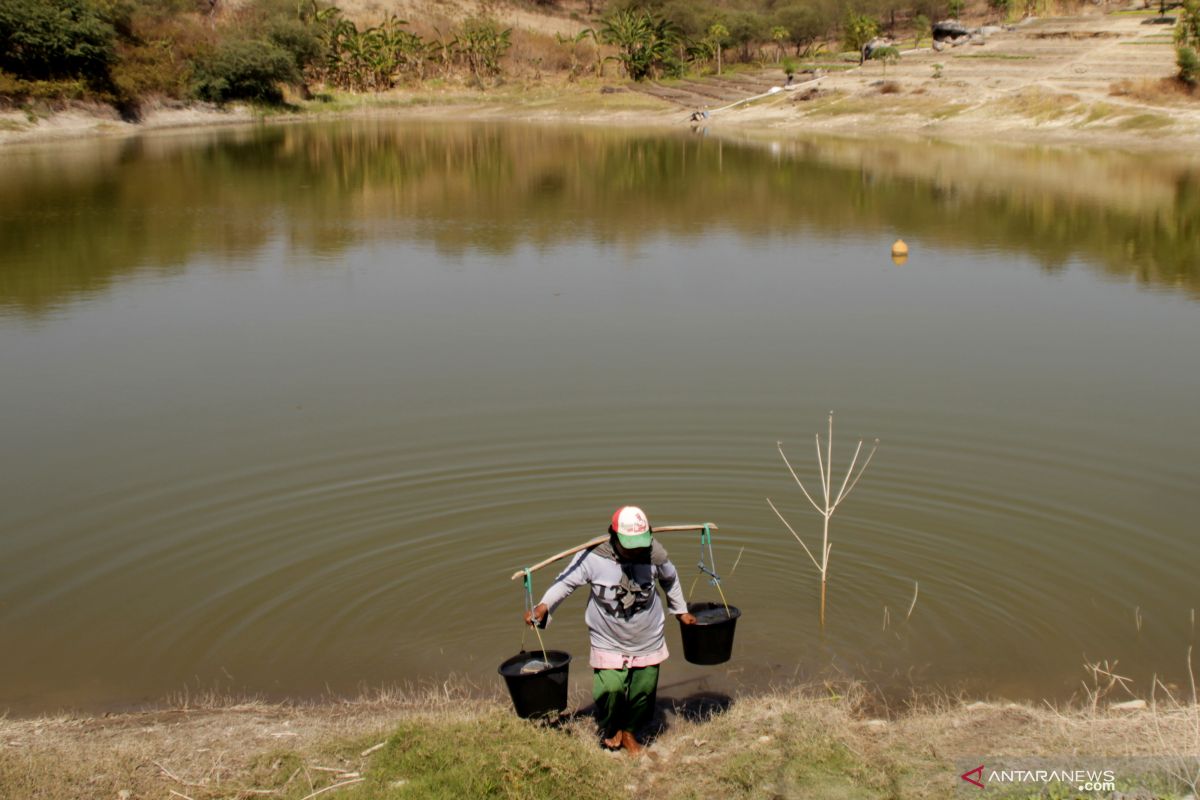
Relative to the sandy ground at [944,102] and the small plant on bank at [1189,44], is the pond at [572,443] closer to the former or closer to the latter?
the sandy ground at [944,102]

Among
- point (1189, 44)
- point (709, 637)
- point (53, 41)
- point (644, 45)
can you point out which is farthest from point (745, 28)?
point (709, 637)

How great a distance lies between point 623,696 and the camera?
6781 millimetres

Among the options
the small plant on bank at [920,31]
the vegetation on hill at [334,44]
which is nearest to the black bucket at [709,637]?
the vegetation on hill at [334,44]

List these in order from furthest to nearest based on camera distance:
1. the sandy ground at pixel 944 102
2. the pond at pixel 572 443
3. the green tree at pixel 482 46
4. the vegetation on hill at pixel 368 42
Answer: the green tree at pixel 482 46, the vegetation on hill at pixel 368 42, the sandy ground at pixel 944 102, the pond at pixel 572 443

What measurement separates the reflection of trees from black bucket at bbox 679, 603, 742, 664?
1684 centimetres

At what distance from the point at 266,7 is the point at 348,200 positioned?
71.0 meters

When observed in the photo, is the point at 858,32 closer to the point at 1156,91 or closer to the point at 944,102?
the point at 944,102

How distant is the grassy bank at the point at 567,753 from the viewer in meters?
6.19

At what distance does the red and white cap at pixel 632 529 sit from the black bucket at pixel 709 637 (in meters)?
0.92

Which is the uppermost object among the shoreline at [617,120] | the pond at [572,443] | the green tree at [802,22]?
the green tree at [802,22]

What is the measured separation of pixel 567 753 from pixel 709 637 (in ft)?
3.84

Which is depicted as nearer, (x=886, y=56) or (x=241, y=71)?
(x=886, y=56)

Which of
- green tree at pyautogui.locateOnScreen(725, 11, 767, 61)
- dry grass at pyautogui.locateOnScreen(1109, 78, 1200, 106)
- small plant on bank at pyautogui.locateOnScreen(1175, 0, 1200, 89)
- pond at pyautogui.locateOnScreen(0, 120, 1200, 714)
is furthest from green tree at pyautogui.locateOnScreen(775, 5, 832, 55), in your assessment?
pond at pyautogui.locateOnScreen(0, 120, 1200, 714)

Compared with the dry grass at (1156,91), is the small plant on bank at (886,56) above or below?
above
